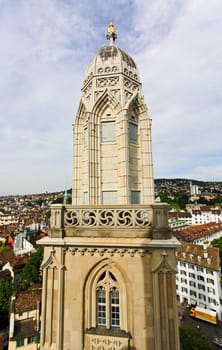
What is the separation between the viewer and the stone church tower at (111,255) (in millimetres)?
5871

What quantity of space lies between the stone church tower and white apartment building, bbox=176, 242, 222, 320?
33.9 m

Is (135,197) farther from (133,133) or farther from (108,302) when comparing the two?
(108,302)

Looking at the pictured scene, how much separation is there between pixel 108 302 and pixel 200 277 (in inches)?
1631

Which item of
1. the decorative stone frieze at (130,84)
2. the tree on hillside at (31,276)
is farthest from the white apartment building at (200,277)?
the decorative stone frieze at (130,84)

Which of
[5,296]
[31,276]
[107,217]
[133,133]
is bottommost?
[5,296]

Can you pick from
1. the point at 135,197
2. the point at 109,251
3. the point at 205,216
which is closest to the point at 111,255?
the point at 109,251

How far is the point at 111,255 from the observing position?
6.28 metres

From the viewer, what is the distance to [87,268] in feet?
20.9

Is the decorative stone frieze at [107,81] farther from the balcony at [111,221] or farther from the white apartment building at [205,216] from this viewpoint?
the white apartment building at [205,216]

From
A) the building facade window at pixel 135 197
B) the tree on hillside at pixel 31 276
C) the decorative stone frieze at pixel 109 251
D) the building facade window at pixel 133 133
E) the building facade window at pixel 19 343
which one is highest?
the building facade window at pixel 133 133

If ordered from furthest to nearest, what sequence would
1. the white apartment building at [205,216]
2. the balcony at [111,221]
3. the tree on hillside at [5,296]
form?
the white apartment building at [205,216], the tree on hillside at [5,296], the balcony at [111,221]

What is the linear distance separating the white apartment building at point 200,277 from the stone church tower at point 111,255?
33872 millimetres

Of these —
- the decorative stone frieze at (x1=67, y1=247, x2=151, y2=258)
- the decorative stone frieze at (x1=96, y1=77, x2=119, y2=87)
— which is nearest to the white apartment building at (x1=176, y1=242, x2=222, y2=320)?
the decorative stone frieze at (x1=67, y1=247, x2=151, y2=258)

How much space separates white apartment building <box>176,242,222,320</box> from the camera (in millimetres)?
38375
